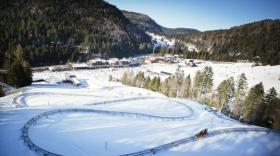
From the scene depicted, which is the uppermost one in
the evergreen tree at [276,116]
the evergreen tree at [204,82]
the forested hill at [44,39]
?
the forested hill at [44,39]

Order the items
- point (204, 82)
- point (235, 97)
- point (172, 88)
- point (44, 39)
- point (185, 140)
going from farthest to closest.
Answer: point (44, 39) < point (172, 88) < point (204, 82) < point (235, 97) < point (185, 140)

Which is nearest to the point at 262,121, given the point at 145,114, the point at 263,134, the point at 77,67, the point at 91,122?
the point at 263,134

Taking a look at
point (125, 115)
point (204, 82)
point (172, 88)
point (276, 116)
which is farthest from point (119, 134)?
point (204, 82)

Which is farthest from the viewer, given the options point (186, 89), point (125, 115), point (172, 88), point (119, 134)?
point (172, 88)

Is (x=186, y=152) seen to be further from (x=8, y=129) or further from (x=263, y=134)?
(x=8, y=129)

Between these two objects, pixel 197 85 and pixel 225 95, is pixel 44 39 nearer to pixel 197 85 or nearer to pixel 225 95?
pixel 197 85

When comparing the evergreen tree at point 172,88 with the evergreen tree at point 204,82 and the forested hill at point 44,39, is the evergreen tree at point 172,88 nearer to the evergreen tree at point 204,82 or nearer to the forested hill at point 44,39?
the evergreen tree at point 204,82

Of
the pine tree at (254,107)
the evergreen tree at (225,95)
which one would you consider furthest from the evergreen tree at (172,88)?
the pine tree at (254,107)

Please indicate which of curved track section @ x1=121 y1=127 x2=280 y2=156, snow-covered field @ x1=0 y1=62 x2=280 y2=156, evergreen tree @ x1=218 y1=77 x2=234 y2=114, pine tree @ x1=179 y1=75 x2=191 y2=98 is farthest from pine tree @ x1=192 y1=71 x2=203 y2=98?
curved track section @ x1=121 y1=127 x2=280 y2=156

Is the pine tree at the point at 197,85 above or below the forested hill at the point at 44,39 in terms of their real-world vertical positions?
below

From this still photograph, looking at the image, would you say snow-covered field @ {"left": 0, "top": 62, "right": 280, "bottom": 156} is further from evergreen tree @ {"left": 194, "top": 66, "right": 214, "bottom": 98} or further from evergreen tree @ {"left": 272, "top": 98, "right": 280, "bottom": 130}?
evergreen tree @ {"left": 194, "top": 66, "right": 214, "bottom": 98}
